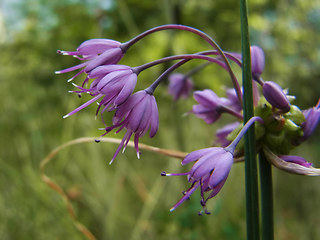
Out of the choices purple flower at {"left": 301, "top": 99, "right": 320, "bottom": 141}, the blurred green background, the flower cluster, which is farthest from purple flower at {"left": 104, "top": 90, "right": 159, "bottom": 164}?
the blurred green background

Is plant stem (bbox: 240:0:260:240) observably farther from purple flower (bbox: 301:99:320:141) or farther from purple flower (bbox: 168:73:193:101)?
Answer: purple flower (bbox: 168:73:193:101)

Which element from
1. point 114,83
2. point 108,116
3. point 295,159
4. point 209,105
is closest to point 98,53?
point 114,83

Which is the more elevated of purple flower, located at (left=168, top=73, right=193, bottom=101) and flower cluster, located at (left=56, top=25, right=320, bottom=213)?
flower cluster, located at (left=56, top=25, right=320, bottom=213)

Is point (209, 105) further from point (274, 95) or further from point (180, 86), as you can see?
point (180, 86)

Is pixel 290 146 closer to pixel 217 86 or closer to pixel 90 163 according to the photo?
pixel 90 163

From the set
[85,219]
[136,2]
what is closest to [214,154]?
[85,219]

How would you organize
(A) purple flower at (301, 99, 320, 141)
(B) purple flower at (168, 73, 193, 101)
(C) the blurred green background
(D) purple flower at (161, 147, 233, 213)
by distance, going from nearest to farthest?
(D) purple flower at (161, 147, 233, 213), (A) purple flower at (301, 99, 320, 141), (B) purple flower at (168, 73, 193, 101), (C) the blurred green background
